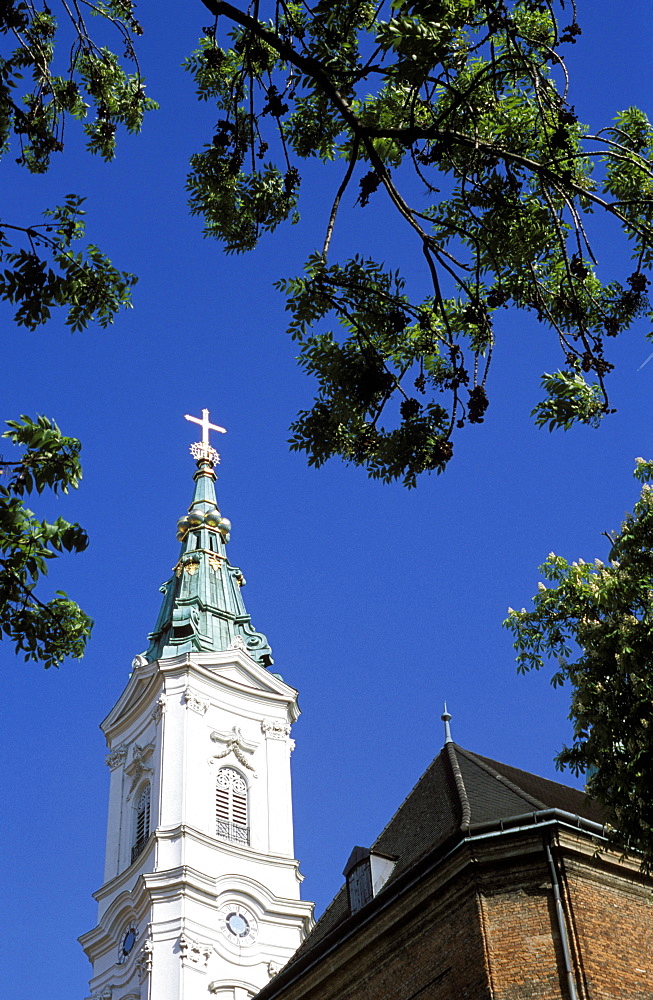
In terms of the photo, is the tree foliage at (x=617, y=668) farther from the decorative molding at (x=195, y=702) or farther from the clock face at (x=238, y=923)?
the decorative molding at (x=195, y=702)

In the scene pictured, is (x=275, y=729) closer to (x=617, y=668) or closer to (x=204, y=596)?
(x=204, y=596)

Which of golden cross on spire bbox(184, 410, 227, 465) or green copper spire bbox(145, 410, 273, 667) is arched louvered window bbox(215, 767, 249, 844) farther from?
golden cross on spire bbox(184, 410, 227, 465)

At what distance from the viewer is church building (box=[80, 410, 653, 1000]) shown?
17266 millimetres

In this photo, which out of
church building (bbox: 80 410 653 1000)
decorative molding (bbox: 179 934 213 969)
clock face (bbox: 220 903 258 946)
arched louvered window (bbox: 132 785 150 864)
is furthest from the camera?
arched louvered window (bbox: 132 785 150 864)

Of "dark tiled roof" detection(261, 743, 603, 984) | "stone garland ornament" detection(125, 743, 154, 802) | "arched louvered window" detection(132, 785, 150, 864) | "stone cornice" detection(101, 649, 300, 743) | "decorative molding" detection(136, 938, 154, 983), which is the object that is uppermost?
"stone cornice" detection(101, 649, 300, 743)

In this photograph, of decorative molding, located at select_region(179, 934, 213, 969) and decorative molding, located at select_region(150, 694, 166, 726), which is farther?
decorative molding, located at select_region(150, 694, 166, 726)

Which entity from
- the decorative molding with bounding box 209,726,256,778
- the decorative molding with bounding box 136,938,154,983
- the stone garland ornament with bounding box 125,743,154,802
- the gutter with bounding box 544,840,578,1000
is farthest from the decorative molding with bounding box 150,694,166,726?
the gutter with bounding box 544,840,578,1000

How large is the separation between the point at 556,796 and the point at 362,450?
47.9 ft

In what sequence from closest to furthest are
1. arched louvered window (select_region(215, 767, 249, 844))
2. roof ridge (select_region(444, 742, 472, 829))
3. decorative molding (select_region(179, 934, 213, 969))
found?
roof ridge (select_region(444, 742, 472, 829)) → decorative molding (select_region(179, 934, 213, 969)) → arched louvered window (select_region(215, 767, 249, 844))

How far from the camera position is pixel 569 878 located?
17.6m

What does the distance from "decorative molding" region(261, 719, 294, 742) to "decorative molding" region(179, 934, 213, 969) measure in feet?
30.7

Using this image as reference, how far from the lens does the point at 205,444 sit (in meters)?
61.7

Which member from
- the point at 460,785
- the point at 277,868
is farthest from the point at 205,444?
the point at 460,785

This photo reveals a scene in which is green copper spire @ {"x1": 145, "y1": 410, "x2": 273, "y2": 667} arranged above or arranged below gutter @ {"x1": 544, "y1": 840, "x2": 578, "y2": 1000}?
above
